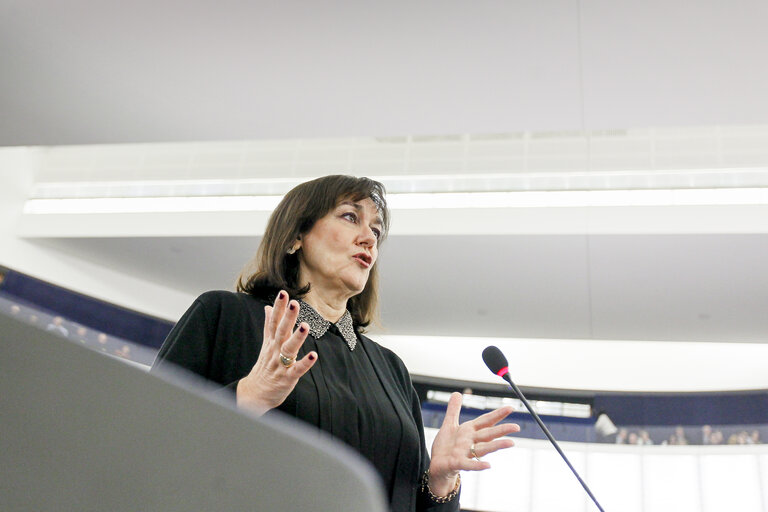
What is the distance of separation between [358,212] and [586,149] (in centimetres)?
498

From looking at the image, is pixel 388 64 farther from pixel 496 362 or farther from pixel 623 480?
pixel 623 480

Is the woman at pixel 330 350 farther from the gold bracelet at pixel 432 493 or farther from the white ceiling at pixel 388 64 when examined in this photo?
the white ceiling at pixel 388 64

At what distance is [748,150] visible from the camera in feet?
20.4

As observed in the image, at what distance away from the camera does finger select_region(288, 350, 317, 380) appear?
96 centimetres

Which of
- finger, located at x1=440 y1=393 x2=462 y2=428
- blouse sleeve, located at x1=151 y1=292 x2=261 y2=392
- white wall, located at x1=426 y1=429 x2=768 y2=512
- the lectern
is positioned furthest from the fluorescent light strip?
the lectern

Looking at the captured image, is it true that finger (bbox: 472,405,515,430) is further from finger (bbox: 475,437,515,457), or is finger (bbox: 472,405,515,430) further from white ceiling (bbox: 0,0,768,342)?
white ceiling (bbox: 0,0,768,342)

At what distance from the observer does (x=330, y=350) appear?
1.43m

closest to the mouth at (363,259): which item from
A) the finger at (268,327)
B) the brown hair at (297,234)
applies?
the brown hair at (297,234)

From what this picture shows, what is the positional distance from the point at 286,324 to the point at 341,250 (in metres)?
0.59

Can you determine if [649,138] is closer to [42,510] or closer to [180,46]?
[180,46]

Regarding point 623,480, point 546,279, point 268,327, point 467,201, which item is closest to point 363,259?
→ point 268,327

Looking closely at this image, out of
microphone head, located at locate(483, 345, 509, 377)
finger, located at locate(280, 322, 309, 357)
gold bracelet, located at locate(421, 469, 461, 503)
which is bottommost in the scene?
gold bracelet, located at locate(421, 469, 461, 503)

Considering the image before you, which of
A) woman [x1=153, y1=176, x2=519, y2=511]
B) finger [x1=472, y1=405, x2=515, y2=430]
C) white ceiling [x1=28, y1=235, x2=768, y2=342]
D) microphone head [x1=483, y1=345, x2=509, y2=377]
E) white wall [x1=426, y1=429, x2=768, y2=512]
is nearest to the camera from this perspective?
woman [x1=153, y1=176, x2=519, y2=511]

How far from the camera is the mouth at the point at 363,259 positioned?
5.11 feet
